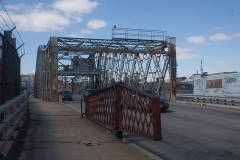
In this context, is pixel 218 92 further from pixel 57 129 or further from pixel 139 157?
pixel 139 157

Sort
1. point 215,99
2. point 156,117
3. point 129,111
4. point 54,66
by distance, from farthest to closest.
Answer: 1. point 54,66
2. point 215,99
3. point 129,111
4. point 156,117

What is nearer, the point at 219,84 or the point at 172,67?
the point at 172,67

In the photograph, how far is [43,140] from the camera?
31.0 ft

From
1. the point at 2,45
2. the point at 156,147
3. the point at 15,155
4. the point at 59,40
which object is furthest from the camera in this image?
the point at 59,40

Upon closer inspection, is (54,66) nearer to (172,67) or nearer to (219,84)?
(172,67)

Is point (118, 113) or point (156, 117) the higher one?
point (156, 117)

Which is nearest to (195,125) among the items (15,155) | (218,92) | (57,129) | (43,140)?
(57,129)

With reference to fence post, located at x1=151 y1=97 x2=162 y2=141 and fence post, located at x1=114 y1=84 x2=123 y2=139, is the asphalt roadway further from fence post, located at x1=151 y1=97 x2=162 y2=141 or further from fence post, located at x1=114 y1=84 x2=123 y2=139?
fence post, located at x1=151 y1=97 x2=162 y2=141

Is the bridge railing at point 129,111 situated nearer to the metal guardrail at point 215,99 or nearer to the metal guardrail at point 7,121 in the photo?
the metal guardrail at point 7,121

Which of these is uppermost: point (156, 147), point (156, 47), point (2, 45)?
point (156, 47)

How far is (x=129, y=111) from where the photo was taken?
9258 mm

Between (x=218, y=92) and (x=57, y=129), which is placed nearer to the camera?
(x=57, y=129)

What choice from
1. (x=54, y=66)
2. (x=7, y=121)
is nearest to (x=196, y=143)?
(x=7, y=121)

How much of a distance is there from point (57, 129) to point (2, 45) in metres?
4.86
